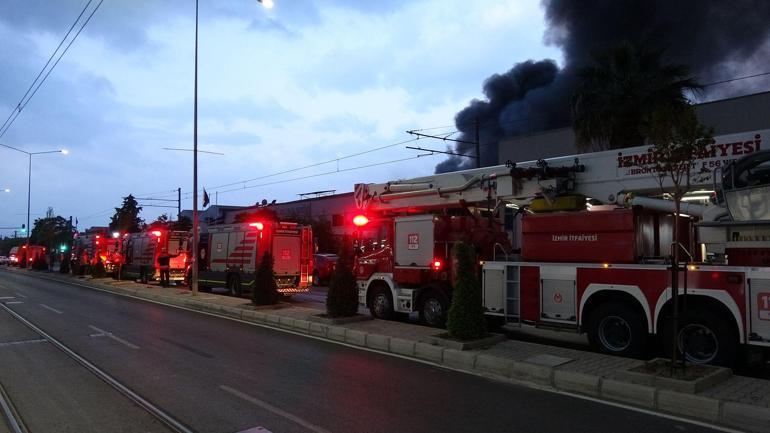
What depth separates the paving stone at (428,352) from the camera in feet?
30.3

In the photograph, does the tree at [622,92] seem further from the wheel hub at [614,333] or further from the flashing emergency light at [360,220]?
the wheel hub at [614,333]

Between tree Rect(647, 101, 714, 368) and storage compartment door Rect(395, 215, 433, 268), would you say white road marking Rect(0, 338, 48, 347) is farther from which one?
tree Rect(647, 101, 714, 368)

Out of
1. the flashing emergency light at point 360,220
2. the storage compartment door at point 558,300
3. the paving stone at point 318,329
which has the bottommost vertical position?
the paving stone at point 318,329

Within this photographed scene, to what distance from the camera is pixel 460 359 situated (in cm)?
893

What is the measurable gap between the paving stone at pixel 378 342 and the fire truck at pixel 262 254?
10.4 metres

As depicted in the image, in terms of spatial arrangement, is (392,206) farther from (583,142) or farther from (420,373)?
(583,142)

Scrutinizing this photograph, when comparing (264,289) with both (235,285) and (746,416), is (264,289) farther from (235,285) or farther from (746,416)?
(746,416)

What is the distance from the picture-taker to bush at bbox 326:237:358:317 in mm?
12758

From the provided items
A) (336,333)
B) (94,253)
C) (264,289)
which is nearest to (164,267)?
(264,289)

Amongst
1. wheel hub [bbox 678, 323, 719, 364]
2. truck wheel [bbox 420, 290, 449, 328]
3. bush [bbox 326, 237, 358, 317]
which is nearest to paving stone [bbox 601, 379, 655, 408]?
wheel hub [bbox 678, 323, 719, 364]

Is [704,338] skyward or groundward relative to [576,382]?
skyward

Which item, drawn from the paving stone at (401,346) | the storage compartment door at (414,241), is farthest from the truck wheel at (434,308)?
the paving stone at (401,346)

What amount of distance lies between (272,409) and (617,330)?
5881 mm

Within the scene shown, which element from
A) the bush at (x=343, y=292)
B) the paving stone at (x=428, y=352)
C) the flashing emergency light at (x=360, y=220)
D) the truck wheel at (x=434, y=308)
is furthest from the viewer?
the flashing emergency light at (x=360, y=220)
